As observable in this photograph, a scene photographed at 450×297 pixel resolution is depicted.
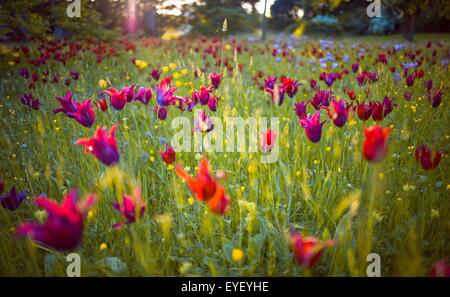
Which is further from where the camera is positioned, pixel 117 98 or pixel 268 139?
pixel 117 98

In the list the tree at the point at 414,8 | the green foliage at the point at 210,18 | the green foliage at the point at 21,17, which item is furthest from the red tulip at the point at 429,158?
the green foliage at the point at 210,18

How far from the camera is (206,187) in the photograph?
113 centimetres

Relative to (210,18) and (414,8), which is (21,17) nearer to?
(414,8)

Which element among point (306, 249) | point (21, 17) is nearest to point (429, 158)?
point (306, 249)

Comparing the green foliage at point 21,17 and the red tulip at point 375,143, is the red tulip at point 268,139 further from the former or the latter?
the green foliage at point 21,17

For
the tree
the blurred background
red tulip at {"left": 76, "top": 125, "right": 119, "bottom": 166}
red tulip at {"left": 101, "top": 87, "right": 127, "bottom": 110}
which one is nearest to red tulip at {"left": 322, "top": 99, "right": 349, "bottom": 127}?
red tulip at {"left": 76, "top": 125, "right": 119, "bottom": 166}

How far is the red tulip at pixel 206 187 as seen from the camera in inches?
44.0

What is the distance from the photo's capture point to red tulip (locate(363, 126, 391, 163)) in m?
1.23

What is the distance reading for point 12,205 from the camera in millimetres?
1665

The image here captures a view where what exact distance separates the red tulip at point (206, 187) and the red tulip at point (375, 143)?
0.62 metres

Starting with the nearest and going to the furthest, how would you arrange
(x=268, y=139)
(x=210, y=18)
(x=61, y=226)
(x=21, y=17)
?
(x=61, y=226) < (x=268, y=139) < (x=21, y=17) < (x=210, y=18)

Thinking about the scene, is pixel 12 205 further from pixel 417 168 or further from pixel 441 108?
pixel 441 108

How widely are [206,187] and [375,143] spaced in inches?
27.1
